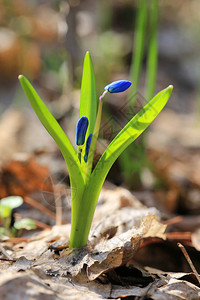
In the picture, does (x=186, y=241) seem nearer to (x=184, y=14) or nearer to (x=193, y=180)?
(x=193, y=180)

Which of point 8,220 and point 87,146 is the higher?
point 87,146

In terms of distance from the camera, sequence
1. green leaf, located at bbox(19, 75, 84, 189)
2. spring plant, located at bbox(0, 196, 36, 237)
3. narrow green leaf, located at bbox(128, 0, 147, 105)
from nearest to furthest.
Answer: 1. green leaf, located at bbox(19, 75, 84, 189)
2. spring plant, located at bbox(0, 196, 36, 237)
3. narrow green leaf, located at bbox(128, 0, 147, 105)

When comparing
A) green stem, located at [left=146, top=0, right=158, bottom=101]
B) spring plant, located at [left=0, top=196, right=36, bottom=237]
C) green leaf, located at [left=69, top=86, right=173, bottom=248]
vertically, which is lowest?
spring plant, located at [left=0, top=196, right=36, bottom=237]

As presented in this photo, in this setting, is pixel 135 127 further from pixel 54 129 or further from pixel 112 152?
pixel 54 129

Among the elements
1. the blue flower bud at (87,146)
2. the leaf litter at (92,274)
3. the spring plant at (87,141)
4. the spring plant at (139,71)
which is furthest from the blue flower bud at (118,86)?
the spring plant at (139,71)

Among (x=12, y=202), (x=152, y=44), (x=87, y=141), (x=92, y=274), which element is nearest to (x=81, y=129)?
(x=87, y=141)

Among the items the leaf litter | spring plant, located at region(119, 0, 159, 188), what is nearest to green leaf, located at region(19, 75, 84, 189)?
the leaf litter

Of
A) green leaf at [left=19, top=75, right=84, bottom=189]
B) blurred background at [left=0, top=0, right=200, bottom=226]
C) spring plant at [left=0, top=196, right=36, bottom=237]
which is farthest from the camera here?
blurred background at [left=0, top=0, right=200, bottom=226]

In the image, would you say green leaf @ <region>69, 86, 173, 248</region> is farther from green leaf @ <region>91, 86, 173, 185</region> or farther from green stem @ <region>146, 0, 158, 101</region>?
green stem @ <region>146, 0, 158, 101</region>
